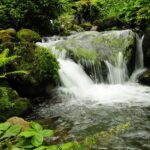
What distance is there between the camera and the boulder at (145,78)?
34.8 ft

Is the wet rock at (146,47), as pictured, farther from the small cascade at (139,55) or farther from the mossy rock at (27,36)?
the mossy rock at (27,36)

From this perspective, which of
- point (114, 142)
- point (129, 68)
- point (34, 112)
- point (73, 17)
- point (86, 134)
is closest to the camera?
point (114, 142)

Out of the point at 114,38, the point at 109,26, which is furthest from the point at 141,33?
the point at 109,26

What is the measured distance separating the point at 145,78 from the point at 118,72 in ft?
3.62

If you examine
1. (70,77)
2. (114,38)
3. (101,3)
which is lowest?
(70,77)

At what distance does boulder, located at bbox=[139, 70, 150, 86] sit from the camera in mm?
10605

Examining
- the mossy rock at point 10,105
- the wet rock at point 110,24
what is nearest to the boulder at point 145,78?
the mossy rock at point 10,105

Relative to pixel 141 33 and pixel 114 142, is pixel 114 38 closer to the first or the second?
pixel 141 33

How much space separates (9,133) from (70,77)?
320 inches

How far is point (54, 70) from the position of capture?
9609mm

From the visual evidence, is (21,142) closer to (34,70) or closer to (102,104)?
(102,104)

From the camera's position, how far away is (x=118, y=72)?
37.3 ft

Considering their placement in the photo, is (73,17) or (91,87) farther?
(73,17)

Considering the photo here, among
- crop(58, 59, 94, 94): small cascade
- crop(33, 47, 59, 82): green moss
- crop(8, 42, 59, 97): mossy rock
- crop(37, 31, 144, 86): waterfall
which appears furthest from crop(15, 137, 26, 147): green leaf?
crop(37, 31, 144, 86): waterfall
